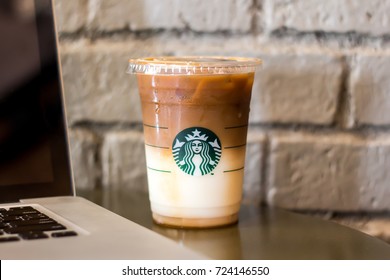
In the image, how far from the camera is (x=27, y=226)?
A: 2.04 ft

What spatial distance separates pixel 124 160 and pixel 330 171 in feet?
0.96

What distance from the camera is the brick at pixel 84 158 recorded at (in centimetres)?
93

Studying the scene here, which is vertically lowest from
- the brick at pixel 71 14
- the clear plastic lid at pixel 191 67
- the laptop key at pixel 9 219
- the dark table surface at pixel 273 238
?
the dark table surface at pixel 273 238

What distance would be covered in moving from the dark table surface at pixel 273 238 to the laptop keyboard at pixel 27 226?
0.40 feet

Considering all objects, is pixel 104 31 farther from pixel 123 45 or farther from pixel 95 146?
pixel 95 146

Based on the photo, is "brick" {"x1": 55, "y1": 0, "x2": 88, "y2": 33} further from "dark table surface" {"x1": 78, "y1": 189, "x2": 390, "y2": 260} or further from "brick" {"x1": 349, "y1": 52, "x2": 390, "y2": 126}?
"brick" {"x1": 349, "y1": 52, "x2": 390, "y2": 126}

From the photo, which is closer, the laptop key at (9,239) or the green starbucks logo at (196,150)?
the laptop key at (9,239)

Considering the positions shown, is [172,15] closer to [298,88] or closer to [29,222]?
[298,88]

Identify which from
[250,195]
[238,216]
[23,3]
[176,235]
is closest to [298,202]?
[250,195]

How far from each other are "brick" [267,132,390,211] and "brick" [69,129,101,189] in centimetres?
25

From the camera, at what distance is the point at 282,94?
89 centimetres

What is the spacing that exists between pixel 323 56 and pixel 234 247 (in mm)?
347

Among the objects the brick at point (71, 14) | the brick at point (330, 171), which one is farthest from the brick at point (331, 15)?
the brick at point (71, 14)

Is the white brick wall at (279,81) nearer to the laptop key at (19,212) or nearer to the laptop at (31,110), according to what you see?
the laptop at (31,110)
